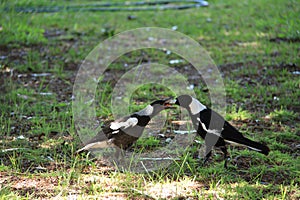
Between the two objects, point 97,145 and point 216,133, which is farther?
point 97,145

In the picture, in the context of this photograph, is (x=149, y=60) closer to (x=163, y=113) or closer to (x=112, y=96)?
(x=112, y=96)

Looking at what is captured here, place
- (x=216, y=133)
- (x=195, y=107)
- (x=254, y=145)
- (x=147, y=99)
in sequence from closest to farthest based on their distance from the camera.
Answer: (x=254, y=145)
(x=216, y=133)
(x=195, y=107)
(x=147, y=99)

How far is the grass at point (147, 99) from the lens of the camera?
386 cm

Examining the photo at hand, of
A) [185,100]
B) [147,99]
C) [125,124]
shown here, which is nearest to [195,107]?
[185,100]

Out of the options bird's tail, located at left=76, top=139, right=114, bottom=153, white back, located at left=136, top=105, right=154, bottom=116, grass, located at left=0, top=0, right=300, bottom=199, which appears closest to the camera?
grass, located at left=0, top=0, right=300, bottom=199

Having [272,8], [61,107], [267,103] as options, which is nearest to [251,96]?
Result: [267,103]

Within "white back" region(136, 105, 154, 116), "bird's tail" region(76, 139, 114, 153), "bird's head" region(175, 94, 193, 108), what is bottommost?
"bird's tail" region(76, 139, 114, 153)

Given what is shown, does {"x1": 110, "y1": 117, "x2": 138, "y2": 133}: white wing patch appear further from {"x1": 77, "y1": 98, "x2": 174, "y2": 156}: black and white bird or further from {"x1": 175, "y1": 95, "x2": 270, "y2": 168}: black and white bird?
{"x1": 175, "y1": 95, "x2": 270, "y2": 168}: black and white bird

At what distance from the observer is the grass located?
12.7ft

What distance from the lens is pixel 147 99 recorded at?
6.10 m


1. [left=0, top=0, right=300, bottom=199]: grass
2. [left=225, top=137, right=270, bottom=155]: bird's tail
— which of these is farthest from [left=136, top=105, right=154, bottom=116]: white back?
[left=225, top=137, right=270, bottom=155]: bird's tail

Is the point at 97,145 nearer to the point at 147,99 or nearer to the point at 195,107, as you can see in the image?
the point at 195,107

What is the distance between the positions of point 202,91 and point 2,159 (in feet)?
9.61

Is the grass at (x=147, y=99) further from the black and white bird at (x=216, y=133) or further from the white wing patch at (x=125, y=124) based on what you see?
the white wing patch at (x=125, y=124)
